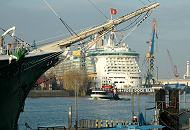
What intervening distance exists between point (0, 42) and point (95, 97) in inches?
3597

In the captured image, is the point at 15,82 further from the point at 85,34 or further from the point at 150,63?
the point at 150,63

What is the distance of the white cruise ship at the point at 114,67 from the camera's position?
15388 cm

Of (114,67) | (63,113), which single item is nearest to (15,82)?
(63,113)

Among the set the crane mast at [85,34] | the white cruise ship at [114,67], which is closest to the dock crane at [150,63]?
the white cruise ship at [114,67]

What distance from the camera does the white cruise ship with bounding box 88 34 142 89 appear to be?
153875mm

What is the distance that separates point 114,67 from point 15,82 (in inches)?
5308

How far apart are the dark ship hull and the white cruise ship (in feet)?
416

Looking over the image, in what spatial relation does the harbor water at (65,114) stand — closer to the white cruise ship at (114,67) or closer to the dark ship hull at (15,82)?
the dark ship hull at (15,82)

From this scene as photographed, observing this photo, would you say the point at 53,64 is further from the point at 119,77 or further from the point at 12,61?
the point at 119,77

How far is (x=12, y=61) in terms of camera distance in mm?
20719

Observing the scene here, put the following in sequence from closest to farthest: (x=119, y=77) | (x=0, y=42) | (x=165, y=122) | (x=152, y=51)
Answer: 1. (x=0, y=42)
2. (x=165, y=122)
3. (x=119, y=77)
4. (x=152, y=51)

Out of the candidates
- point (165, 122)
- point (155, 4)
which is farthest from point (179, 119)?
point (155, 4)

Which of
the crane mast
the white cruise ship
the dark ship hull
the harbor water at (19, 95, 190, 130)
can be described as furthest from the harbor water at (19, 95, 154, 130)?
the white cruise ship

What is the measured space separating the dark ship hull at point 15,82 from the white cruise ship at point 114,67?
127m
